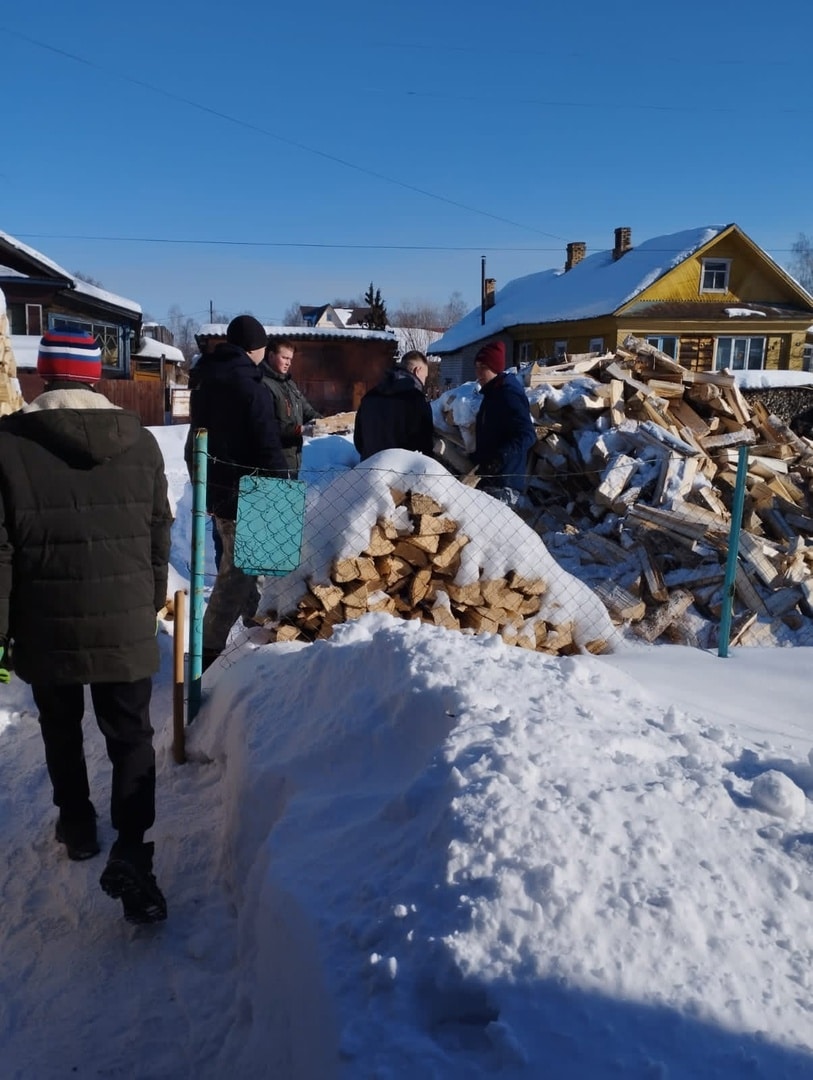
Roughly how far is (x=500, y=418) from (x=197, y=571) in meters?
2.63

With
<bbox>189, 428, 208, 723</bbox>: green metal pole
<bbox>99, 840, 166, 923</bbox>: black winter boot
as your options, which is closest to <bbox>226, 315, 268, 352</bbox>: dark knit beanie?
<bbox>189, 428, 208, 723</bbox>: green metal pole

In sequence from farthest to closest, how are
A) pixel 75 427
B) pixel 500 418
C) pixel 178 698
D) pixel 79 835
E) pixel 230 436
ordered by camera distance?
A: pixel 500 418 → pixel 230 436 → pixel 178 698 → pixel 79 835 → pixel 75 427

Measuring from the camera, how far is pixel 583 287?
29.0 metres

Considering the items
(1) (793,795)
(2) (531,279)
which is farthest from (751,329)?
(1) (793,795)

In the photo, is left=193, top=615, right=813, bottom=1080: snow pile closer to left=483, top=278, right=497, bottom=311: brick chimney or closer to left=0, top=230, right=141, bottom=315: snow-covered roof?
left=0, top=230, right=141, bottom=315: snow-covered roof

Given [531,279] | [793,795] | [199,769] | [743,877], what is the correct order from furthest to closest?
[531,279] < [199,769] < [793,795] < [743,877]

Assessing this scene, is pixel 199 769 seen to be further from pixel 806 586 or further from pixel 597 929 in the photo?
pixel 806 586

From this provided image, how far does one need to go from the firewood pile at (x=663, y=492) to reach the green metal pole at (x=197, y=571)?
3.61 metres

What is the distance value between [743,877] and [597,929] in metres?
0.45

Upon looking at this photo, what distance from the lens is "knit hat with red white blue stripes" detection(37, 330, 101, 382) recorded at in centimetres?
262

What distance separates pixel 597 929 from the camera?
5.92ft

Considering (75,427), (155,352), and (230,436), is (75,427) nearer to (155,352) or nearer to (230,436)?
(230,436)

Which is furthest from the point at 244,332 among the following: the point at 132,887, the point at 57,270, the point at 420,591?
the point at 57,270

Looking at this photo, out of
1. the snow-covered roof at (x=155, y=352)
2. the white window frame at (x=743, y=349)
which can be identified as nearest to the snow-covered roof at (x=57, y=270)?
the snow-covered roof at (x=155, y=352)
